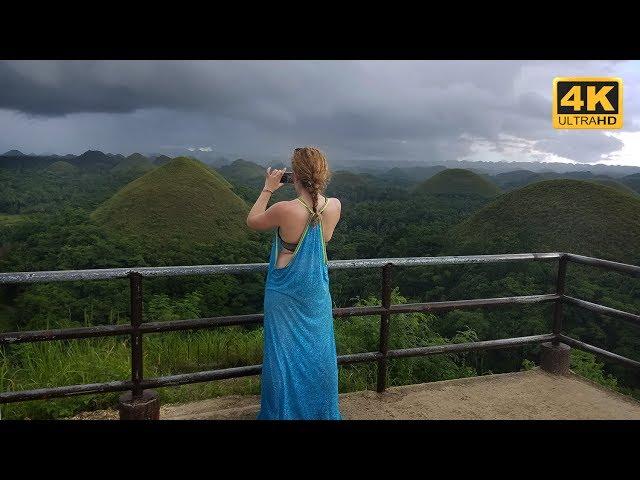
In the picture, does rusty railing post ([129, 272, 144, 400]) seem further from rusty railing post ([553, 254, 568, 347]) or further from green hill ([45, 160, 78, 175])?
green hill ([45, 160, 78, 175])

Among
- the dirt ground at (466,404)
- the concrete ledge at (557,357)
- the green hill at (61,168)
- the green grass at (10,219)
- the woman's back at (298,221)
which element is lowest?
the green grass at (10,219)

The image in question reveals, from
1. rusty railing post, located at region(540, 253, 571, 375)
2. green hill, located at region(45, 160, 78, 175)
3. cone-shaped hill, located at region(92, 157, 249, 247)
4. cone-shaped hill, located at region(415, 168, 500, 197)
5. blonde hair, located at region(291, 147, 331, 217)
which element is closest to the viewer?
blonde hair, located at region(291, 147, 331, 217)

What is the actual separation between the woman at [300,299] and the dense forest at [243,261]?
843 mm

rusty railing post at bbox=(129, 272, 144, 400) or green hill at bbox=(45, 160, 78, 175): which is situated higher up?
green hill at bbox=(45, 160, 78, 175)

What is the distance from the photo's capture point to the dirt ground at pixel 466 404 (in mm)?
2902

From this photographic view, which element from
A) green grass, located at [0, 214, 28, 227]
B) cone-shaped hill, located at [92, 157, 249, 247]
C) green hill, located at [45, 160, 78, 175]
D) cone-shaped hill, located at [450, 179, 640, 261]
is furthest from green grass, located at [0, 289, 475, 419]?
green hill, located at [45, 160, 78, 175]

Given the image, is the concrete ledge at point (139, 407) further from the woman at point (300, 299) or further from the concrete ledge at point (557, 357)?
the concrete ledge at point (557, 357)

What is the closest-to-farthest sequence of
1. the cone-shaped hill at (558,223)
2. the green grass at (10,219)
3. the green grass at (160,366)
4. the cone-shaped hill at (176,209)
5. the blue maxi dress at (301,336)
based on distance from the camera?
the blue maxi dress at (301,336)
the green grass at (160,366)
the cone-shaped hill at (558,223)
the green grass at (10,219)
the cone-shaped hill at (176,209)

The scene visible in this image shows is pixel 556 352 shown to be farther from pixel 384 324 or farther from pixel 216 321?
pixel 216 321

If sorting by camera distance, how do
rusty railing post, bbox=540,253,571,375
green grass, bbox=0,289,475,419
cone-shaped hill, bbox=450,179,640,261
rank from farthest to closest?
cone-shaped hill, bbox=450,179,640,261, rusty railing post, bbox=540,253,571,375, green grass, bbox=0,289,475,419

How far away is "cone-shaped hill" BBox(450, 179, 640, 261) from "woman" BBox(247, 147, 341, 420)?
36486mm

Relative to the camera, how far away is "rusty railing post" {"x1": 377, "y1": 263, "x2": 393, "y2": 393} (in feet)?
9.73

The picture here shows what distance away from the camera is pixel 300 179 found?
2.22m

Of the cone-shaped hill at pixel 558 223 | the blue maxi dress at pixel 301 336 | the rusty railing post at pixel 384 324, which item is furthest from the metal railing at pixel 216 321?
the cone-shaped hill at pixel 558 223
